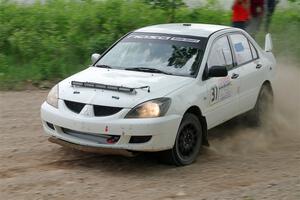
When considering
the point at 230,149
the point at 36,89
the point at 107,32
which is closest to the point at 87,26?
the point at 107,32

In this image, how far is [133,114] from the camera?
6.70 m

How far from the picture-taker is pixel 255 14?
1333cm

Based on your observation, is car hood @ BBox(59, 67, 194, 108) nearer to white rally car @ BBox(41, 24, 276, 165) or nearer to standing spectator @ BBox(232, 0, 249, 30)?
white rally car @ BBox(41, 24, 276, 165)

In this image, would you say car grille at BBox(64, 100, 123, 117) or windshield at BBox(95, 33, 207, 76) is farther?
windshield at BBox(95, 33, 207, 76)

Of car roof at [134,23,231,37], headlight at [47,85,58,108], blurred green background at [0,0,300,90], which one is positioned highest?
car roof at [134,23,231,37]

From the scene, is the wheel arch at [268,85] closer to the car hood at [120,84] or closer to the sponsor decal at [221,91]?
the sponsor decal at [221,91]

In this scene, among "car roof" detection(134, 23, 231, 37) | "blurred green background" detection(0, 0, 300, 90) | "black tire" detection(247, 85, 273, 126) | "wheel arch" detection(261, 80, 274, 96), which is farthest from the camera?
"blurred green background" detection(0, 0, 300, 90)

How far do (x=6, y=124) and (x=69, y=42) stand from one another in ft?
14.8

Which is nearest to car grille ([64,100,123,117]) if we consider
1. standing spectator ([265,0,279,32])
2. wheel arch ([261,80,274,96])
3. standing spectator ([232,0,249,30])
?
wheel arch ([261,80,274,96])

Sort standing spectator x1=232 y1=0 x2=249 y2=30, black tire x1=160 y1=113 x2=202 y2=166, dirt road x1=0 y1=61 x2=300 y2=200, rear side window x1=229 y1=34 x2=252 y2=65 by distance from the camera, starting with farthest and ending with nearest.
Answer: standing spectator x1=232 y1=0 x2=249 y2=30 < rear side window x1=229 y1=34 x2=252 y2=65 < black tire x1=160 y1=113 x2=202 y2=166 < dirt road x1=0 y1=61 x2=300 y2=200

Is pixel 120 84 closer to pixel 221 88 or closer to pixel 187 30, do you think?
pixel 221 88

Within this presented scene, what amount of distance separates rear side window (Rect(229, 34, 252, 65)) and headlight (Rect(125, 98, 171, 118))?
2.17 meters

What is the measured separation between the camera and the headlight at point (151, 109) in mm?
6707

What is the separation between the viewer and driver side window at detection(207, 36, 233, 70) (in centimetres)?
806
